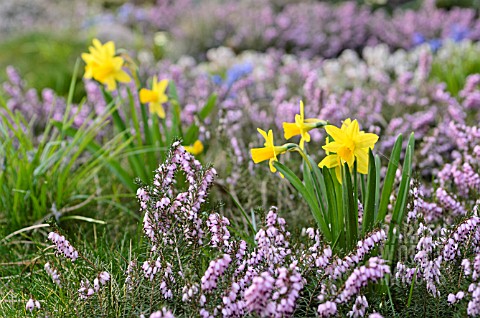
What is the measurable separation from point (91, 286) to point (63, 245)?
142mm

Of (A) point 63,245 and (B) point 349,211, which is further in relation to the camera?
(B) point 349,211

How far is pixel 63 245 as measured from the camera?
1.68 metres

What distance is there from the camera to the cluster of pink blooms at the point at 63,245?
1659mm

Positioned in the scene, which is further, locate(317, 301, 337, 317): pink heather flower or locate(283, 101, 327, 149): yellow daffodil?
locate(283, 101, 327, 149): yellow daffodil

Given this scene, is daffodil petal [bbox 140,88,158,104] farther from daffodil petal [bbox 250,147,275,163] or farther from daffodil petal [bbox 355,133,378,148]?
daffodil petal [bbox 355,133,378,148]

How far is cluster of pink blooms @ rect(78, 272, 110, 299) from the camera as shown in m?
1.60

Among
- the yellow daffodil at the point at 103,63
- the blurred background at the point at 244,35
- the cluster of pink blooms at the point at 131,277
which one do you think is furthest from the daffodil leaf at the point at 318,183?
the blurred background at the point at 244,35

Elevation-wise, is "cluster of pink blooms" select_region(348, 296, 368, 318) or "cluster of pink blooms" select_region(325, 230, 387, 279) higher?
"cluster of pink blooms" select_region(325, 230, 387, 279)

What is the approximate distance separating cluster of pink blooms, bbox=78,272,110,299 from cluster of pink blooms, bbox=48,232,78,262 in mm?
87

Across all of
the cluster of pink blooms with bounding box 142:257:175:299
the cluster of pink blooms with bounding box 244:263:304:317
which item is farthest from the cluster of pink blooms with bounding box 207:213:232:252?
the cluster of pink blooms with bounding box 244:263:304:317

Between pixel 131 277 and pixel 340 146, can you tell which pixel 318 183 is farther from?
pixel 131 277

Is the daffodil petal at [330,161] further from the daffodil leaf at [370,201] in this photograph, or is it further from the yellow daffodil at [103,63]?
the yellow daffodil at [103,63]

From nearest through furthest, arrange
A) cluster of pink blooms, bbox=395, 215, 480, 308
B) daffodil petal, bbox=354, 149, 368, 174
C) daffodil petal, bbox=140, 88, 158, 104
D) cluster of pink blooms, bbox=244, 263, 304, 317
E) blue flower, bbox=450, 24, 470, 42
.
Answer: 1. cluster of pink blooms, bbox=244, 263, 304, 317
2. cluster of pink blooms, bbox=395, 215, 480, 308
3. daffodil petal, bbox=354, 149, 368, 174
4. daffodil petal, bbox=140, 88, 158, 104
5. blue flower, bbox=450, 24, 470, 42

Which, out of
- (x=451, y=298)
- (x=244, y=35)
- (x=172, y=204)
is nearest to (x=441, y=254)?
(x=451, y=298)
